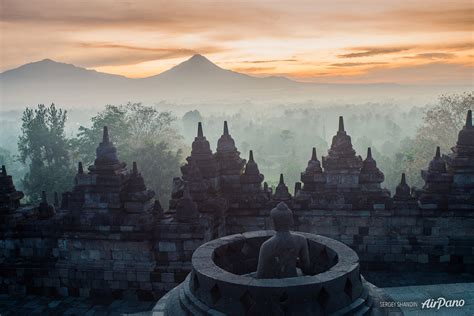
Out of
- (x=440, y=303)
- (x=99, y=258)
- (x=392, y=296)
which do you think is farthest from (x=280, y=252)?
(x=99, y=258)

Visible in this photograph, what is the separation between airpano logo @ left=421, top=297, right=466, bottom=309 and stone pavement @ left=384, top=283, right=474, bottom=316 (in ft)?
0.18

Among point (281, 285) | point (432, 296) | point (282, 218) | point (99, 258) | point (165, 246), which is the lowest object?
point (432, 296)

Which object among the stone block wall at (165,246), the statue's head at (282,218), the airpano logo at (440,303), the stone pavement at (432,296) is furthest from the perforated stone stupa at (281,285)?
the stone block wall at (165,246)

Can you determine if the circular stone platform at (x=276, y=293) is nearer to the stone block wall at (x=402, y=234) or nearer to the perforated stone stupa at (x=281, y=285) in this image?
the perforated stone stupa at (x=281, y=285)

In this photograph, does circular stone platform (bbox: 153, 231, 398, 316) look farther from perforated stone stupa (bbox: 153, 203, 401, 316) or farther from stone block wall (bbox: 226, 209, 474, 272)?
stone block wall (bbox: 226, 209, 474, 272)

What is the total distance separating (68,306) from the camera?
1306 cm

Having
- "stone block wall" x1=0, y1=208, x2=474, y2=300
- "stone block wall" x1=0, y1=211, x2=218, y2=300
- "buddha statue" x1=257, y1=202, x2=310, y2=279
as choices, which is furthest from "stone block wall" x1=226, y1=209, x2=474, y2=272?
"buddha statue" x1=257, y1=202, x2=310, y2=279

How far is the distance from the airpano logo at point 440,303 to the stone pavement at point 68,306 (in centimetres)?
742

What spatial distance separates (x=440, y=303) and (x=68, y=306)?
33.7 ft

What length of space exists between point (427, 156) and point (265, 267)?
128 feet

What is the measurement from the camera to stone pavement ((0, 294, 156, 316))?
12633 mm

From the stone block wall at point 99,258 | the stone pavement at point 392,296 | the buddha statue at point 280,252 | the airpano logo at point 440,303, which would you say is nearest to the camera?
the buddha statue at point 280,252

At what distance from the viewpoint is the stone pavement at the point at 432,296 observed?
1128 cm

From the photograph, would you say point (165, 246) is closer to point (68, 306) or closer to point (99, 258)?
point (99, 258)
